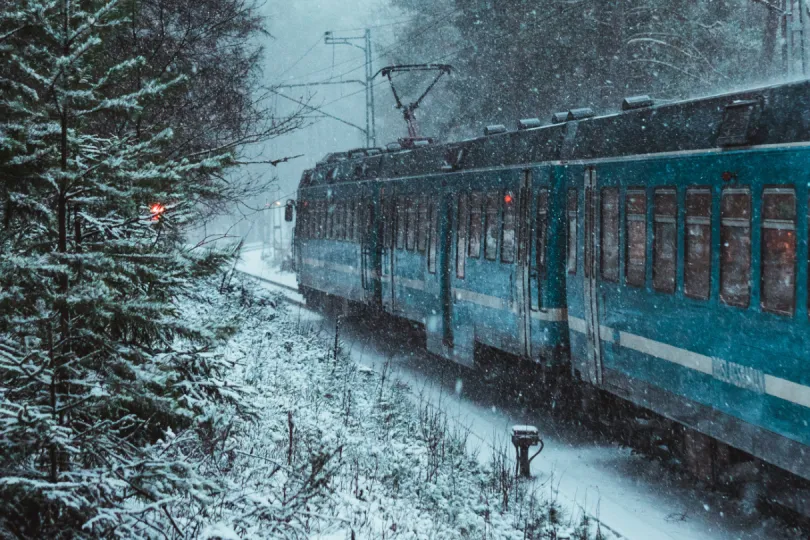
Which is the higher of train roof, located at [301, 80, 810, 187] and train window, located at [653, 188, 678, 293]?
train roof, located at [301, 80, 810, 187]

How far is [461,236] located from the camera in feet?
38.2

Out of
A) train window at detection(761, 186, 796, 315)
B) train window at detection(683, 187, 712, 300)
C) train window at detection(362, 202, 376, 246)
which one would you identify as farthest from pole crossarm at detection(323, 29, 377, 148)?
train window at detection(761, 186, 796, 315)

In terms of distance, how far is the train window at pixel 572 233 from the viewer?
8898 millimetres

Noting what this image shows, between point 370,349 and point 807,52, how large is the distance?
33.7 feet

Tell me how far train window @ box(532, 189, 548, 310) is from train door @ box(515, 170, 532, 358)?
14 centimetres

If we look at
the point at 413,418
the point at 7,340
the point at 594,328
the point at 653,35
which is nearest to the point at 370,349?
the point at 413,418

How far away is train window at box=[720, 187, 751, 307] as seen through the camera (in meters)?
6.20

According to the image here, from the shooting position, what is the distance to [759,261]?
238 inches

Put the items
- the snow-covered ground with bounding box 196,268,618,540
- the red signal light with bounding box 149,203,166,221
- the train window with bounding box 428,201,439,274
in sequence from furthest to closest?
the train window with bounding box 428,201,439,274, the snow-covered ground with bounding box 196,268,618,540, the red signal light with bounding box 149,203,166,221

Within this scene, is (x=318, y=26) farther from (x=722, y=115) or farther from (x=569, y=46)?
(x=722, y=115)

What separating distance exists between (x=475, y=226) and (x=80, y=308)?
25.3 ft

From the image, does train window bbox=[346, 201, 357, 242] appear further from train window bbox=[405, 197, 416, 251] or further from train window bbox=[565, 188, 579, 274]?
train window bbox=[565, 188, 579, 274]

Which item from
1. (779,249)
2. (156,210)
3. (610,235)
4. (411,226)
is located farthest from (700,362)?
(411,226)

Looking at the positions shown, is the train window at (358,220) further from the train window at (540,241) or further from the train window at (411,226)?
the train window at (540,241)
